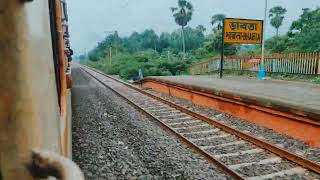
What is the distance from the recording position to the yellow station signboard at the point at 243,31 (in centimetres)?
1697

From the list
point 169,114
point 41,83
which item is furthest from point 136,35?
point 41,83

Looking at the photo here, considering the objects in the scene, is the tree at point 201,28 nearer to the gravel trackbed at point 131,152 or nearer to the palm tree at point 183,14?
the palm tree at point 183,14

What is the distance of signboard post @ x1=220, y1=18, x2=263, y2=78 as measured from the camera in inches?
667

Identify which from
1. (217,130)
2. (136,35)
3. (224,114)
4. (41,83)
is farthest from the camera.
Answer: (136,35)

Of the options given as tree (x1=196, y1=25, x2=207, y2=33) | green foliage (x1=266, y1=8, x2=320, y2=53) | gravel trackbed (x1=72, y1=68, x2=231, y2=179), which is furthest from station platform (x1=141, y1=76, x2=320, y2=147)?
tree (x1=196, y1=25, x2=207, y2=33)

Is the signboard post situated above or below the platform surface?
above

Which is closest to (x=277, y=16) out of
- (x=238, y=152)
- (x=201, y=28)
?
(x=201, y=28)

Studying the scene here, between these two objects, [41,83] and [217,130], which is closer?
[41,83]

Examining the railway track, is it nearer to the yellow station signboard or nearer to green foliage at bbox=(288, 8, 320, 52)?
the yellow station signboard

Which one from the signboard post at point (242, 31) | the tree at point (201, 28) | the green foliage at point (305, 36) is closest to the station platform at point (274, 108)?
the signboard post at point (242, 31)

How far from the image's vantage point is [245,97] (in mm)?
8969

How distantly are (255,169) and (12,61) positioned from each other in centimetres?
486

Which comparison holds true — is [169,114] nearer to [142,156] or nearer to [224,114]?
[224,114]

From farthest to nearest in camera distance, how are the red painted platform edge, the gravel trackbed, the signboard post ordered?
the signboard post
the red painted platform edge
the gravel trackbed
